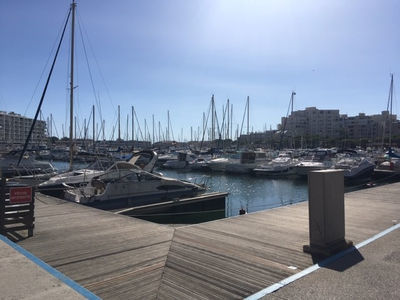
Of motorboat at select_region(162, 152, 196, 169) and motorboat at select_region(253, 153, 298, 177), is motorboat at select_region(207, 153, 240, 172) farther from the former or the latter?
motorboat at select_region(253, 153, 298, 177)

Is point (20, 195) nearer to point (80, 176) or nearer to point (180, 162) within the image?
point (80, 176)

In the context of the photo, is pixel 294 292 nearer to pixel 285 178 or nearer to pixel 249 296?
pixel 249 296

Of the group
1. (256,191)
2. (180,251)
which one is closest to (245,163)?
(256,191)

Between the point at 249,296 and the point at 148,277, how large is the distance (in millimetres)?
1602

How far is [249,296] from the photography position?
4.73 metres

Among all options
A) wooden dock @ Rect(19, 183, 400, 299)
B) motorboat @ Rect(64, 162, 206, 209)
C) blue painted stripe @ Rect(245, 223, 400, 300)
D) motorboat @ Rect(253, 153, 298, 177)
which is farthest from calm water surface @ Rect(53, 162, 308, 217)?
blue painted stripe @ Rect(245, 223, 400, 300)

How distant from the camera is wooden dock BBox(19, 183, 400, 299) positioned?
5129 mm

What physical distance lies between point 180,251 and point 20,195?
4029mm

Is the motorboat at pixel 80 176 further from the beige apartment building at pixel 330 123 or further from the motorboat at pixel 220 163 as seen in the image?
the beige apartment building at pixel 330 123

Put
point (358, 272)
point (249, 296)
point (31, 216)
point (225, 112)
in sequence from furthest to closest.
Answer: point (225, 112) → point (31, 216) → point (358, 272) → point (249, 296)

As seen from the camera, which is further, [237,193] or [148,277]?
[237,193]

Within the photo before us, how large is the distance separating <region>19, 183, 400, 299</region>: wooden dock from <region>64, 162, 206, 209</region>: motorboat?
6.90 m

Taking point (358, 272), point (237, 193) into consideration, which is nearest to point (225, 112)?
point (237, 193)

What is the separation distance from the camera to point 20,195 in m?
8.10
